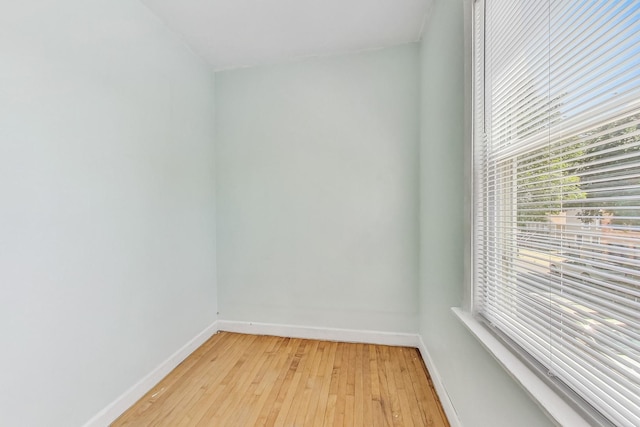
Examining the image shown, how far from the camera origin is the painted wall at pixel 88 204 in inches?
42.3

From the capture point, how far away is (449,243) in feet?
4.83

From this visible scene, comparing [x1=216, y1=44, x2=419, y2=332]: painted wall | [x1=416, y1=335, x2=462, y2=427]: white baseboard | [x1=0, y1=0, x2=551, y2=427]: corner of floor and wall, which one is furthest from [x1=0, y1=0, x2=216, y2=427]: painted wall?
[x1=416, y1=335, x2=462, y2=427]: white baseboard

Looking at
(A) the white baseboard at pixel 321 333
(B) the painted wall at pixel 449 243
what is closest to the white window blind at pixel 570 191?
(B) the painted wall at pixel 449 243

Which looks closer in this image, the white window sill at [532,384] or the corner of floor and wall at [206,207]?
the white window sill at [532,384]

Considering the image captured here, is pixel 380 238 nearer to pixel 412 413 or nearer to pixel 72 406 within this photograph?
pixel 412 413

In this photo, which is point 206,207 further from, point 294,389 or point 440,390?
point 440,390

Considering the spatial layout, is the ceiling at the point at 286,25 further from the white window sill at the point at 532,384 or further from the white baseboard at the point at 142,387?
the white baseboard at the point at 142,387

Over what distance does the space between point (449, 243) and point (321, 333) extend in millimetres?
1416

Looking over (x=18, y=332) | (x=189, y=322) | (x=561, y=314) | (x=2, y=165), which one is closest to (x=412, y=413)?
(x=561, y=314)

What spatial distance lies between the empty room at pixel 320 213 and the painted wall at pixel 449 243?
0.02m

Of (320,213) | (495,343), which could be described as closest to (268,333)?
(320,213)

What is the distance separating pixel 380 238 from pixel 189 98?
1941 millimetres

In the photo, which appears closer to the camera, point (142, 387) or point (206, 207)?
point (142, 387)

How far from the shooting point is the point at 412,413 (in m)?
1.49
